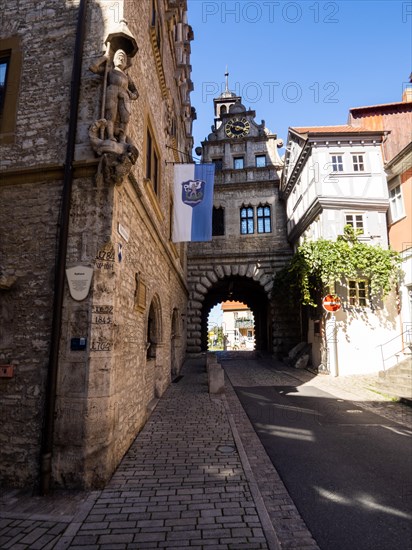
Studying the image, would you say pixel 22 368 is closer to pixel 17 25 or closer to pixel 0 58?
pixel 0 58

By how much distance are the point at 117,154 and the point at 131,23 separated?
3.52 m

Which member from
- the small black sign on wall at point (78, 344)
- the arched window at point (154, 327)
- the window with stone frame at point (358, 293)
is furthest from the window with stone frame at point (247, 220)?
the small black sign on wall at point (78, 344)

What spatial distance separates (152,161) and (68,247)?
4.80 metres

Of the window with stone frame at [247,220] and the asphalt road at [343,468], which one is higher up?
the window with stone frame at [247,220]

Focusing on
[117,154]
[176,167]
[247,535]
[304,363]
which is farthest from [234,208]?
[247,535]

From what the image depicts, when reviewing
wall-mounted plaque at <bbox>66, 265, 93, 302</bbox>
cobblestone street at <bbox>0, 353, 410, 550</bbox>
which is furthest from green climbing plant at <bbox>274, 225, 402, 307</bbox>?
wall-mounted plaque at <bbox>66, 265, 93, 302</bbox>

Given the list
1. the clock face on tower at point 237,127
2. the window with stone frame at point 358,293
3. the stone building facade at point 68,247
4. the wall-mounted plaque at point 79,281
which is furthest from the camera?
the clock face on tower at point 237,127

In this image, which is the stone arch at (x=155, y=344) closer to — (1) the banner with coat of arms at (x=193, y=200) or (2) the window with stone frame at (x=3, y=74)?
(1) the banner with coat of arms at (x=193, y=200)

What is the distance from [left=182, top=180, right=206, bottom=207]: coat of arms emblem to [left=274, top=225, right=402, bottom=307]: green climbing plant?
23.1ft

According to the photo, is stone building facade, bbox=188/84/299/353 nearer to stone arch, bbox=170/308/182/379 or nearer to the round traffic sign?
stone arch, bbox=170/308/182/379

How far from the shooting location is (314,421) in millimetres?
7602

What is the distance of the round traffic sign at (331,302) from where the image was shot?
13.2 metres

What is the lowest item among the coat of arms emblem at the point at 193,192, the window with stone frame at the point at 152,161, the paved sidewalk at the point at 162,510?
the paved sidewalk at the point at 162,510

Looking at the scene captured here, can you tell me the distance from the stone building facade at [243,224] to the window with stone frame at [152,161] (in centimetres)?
1143
